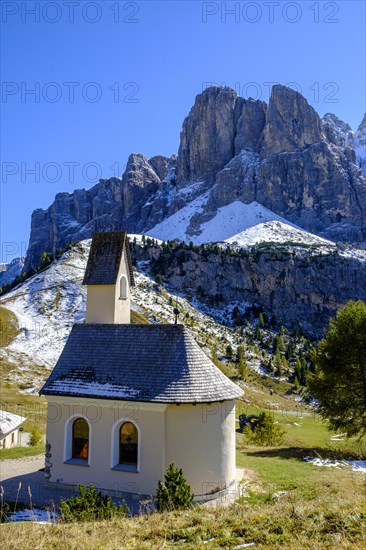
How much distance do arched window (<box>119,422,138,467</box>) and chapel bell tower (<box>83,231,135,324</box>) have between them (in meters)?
6.35

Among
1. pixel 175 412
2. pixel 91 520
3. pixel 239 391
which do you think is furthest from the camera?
pixel 239 391

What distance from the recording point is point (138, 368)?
20.1m

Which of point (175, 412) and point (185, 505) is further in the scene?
point (175, 412)

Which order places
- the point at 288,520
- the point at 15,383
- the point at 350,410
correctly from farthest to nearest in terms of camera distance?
the point at 15,383
the point at 350,410
the point at 288,520

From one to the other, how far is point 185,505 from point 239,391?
24.9 feet

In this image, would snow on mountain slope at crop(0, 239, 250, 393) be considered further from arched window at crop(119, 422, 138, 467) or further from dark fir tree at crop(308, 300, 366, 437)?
arched window at crop(119, 422, 138, 467)

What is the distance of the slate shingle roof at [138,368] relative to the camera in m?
19.0

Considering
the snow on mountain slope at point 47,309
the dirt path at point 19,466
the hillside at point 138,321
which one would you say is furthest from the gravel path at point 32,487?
the snow on mountain slope at point 47,309

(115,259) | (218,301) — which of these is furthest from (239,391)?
(218,301)

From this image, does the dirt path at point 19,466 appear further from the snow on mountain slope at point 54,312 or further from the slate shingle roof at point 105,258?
the snow on mountain slope at point 54,312

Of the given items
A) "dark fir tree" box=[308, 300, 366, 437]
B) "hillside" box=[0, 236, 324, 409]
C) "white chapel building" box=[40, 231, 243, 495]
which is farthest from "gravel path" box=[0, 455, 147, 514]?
"hillside" box=[0, 236, 324, 409]

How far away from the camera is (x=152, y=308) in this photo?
120 m

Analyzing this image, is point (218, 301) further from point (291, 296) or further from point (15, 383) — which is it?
point (15, 383)

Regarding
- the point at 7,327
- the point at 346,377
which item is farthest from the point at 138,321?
the point at 346,377
